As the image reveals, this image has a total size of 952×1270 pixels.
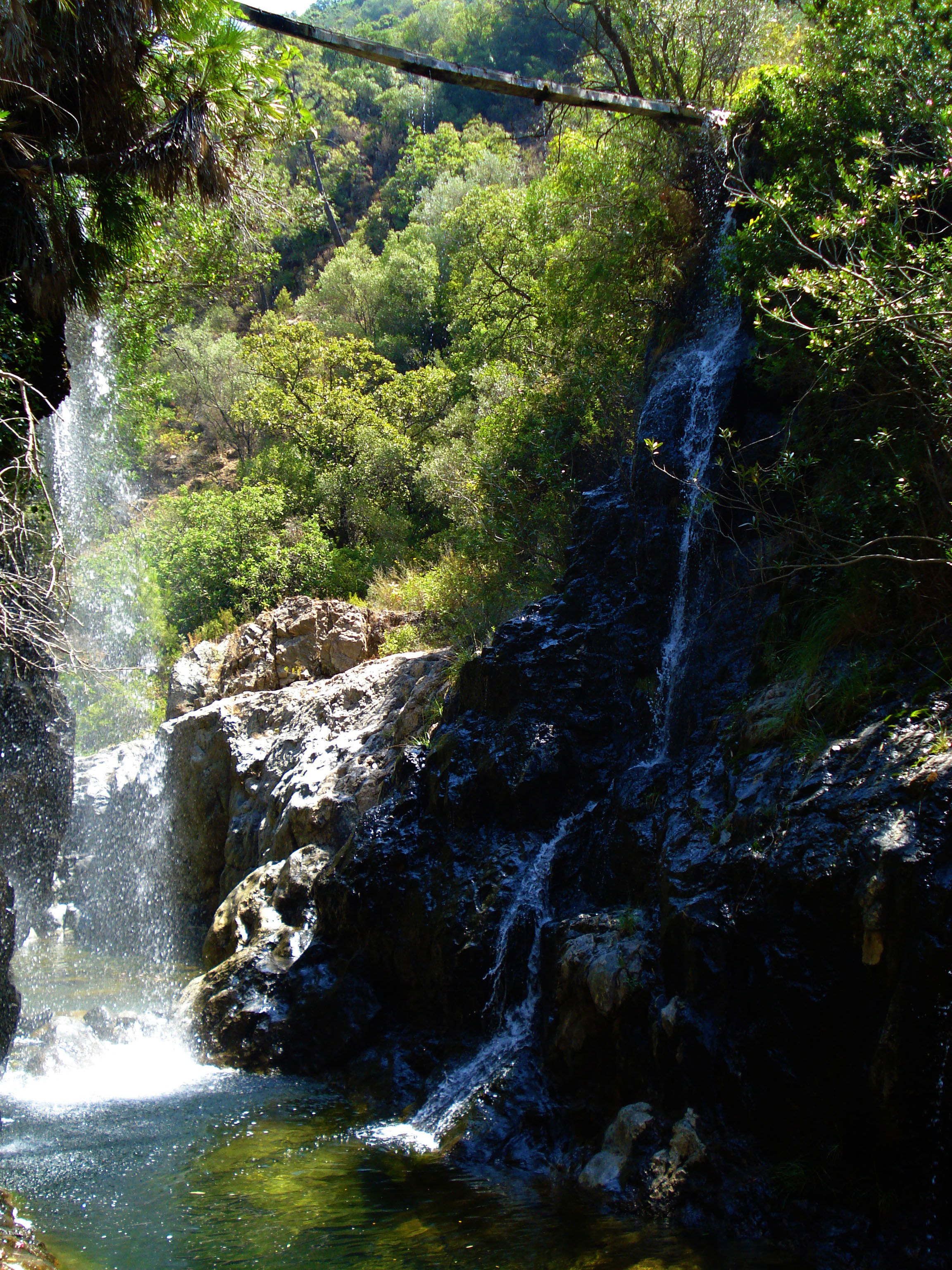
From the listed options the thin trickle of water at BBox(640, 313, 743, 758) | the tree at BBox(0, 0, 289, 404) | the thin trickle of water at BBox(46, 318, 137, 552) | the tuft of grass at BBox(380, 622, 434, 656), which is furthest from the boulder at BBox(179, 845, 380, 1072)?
the thin trickle of water at BBox(46, 318, 137, 552)

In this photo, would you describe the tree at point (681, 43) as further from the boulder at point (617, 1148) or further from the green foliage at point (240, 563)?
the boulder at point (617, 1148)

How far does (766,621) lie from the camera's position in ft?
26.0

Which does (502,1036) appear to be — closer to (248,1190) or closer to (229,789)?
(248,1190)

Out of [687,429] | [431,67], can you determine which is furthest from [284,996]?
[431,67]

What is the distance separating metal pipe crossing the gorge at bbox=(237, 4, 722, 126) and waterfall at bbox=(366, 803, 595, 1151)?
6.33 metres

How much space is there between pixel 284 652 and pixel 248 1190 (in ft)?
32.2

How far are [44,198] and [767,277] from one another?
228 inches

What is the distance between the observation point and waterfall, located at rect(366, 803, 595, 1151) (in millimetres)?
6785

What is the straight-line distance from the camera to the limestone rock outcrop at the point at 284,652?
14805 mm

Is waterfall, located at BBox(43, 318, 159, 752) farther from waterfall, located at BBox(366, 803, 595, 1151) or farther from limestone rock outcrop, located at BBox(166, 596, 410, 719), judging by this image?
waterfall, located at BBox(366, 803, 595, 1151)

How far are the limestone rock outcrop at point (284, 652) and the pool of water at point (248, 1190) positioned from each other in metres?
7.02

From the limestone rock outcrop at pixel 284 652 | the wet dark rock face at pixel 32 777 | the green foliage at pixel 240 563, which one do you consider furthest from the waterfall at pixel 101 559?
the wet dark rock face at pixel 32 777

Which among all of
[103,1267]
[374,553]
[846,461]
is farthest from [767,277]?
[374,553]

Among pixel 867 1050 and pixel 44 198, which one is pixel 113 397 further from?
pixel 867 1050
